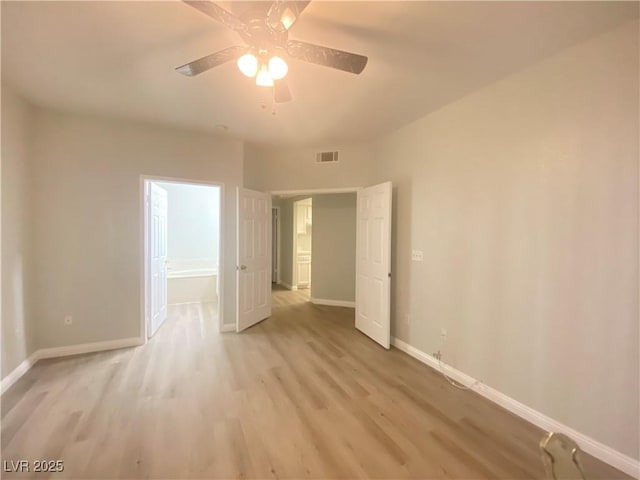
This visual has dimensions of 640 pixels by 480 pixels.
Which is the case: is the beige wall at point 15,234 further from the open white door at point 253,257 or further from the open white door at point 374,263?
the open white door at point 374,263

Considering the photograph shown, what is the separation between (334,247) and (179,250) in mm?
3531

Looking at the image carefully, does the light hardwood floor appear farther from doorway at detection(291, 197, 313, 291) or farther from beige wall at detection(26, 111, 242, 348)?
doorway at detection(291, 197, 313, 291)

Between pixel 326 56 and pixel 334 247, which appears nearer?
pixel 326 56

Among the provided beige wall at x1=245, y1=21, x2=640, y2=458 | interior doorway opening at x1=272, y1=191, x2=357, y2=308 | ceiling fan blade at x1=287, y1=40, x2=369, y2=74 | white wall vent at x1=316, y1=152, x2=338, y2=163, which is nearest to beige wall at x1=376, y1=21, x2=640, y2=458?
beige wall at x1=245, y1=21, x2=640, y2=458

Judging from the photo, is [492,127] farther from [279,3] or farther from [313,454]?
[313,454]

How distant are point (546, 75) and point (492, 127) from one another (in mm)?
505

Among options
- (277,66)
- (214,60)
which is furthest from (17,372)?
(277,66)

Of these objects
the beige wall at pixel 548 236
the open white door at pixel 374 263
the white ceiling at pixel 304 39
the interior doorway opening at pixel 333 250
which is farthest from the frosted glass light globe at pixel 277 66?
the interior doorway opening at pixel 333 250

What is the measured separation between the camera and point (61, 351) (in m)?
3.36

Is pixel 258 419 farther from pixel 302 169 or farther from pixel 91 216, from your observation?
pixel 302 169

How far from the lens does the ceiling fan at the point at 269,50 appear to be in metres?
1.51

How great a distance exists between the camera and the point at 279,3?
1.43 meters

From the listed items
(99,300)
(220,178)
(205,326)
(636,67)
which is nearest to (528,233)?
(636,67)

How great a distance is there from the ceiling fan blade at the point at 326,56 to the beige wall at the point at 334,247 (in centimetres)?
408
